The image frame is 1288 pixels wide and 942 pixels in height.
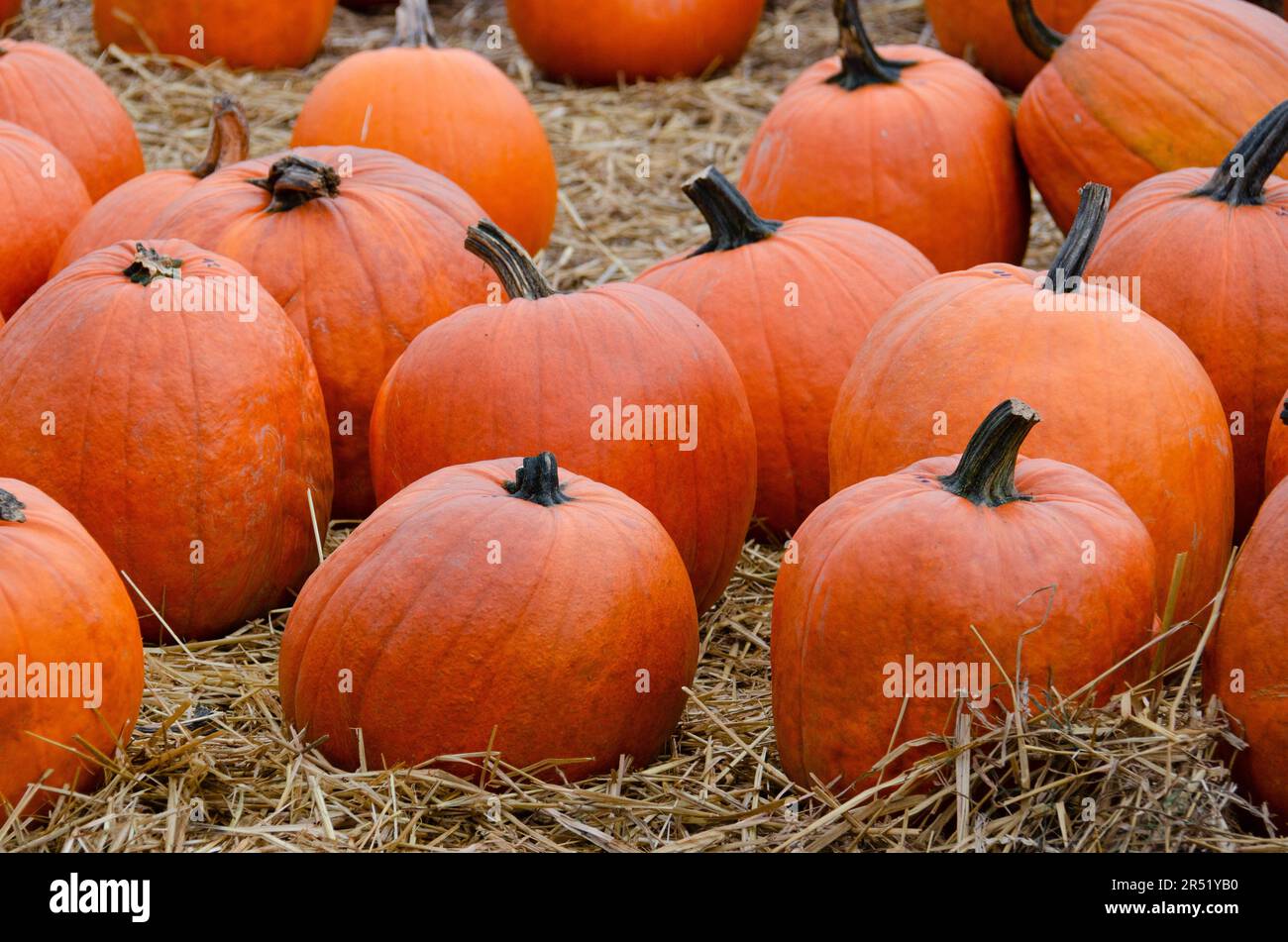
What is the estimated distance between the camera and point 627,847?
7.54ft

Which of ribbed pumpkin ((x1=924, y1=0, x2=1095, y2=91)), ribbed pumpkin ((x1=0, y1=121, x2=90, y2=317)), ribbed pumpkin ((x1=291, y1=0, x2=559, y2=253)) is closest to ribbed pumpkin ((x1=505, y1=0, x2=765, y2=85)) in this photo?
ribbed pumpkin ((x1=924, y1=0, x2=1095, y2=91))

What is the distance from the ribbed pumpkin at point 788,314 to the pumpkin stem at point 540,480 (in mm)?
1043

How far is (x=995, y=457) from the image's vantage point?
2.35 m

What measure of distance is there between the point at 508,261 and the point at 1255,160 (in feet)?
5.33

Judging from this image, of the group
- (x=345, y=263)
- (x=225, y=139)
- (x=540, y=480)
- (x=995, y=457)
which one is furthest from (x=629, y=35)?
(x=995, y=457)

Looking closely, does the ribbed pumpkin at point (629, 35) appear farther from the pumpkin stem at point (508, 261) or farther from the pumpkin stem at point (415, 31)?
the pumpkin stem at point (508, 261)

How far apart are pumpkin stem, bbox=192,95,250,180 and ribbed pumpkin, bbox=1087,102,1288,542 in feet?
7.83

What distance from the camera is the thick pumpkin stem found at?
12.0 ft

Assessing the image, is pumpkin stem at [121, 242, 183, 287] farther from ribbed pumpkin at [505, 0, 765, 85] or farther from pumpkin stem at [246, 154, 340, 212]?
ribbed pumpkin at [505, 0, 765, 85]

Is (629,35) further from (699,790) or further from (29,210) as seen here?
(699,790)

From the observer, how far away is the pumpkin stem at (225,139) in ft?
13.7

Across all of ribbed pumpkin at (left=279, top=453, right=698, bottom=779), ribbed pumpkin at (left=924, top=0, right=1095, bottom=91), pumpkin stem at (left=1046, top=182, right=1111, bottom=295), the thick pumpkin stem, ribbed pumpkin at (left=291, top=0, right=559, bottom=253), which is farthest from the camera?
ribbed pumpkin at (left=924, top=0, right=1095, bottom=91)

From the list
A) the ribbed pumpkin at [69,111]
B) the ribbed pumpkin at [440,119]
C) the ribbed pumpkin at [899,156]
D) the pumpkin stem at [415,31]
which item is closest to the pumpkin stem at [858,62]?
the ribbed pumpkin at [899,156]

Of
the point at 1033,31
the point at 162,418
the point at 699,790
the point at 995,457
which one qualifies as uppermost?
the point at 1033,31
